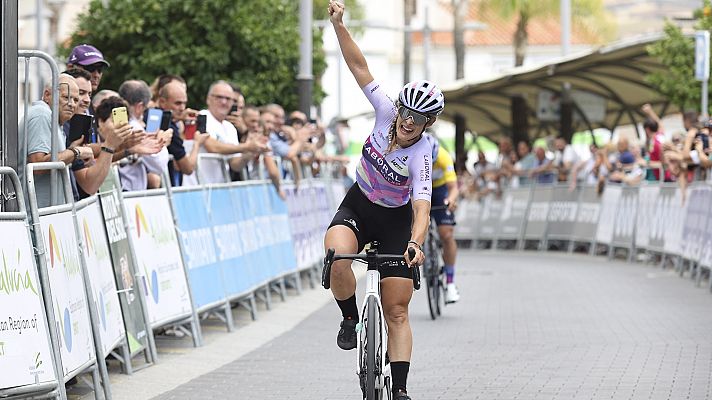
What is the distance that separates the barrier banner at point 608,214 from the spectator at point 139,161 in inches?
584

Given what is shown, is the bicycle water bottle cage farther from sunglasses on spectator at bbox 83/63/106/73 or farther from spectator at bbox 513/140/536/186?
spectator at bbox 513/140/536/186

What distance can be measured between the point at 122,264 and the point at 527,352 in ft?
10.8

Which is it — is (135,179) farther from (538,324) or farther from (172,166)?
(538,324)

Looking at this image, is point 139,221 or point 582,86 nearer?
point 139,221

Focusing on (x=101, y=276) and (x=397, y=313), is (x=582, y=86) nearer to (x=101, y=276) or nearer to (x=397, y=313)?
(x=101, y=276)

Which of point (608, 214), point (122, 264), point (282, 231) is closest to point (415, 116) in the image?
point (122, 264)

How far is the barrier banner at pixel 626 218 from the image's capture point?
25.3 metres

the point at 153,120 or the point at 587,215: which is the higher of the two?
the point at 153,120

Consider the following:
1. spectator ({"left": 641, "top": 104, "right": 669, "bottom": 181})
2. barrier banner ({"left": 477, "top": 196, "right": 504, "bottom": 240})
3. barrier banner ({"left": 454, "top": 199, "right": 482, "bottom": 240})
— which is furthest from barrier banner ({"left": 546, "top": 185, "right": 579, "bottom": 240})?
spectator ({"left": 641, "top": 104, "right": 669, "bottom": 181})

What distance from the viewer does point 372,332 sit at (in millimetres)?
8133

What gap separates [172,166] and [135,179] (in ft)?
3.55

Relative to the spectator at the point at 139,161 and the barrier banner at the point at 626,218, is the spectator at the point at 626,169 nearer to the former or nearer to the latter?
the barrier banner at the point at 626,218

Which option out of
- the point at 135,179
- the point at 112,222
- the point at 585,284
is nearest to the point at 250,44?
the point at 585,284

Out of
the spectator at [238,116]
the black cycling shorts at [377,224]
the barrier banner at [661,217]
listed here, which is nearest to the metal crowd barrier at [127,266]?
the spectator at [238,116]
